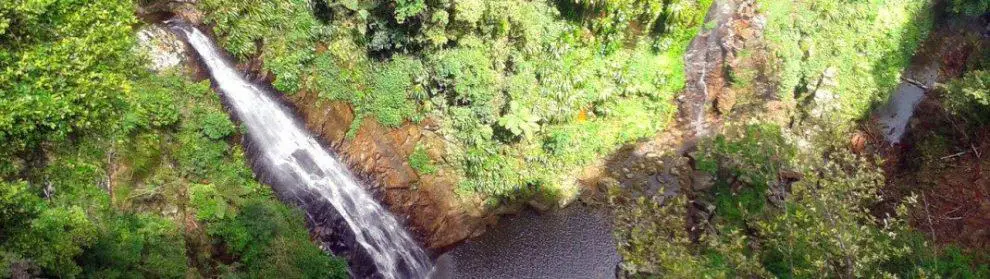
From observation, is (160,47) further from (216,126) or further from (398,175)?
(398,175)

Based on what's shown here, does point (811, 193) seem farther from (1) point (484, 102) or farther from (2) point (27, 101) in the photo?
(2) point (27, 101)

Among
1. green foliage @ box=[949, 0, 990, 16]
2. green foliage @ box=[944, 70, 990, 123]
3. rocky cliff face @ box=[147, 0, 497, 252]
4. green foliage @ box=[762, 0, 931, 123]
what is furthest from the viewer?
green foliage @ box=[949, 0, 990, 16]

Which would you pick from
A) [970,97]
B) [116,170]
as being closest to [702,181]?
[970,97]

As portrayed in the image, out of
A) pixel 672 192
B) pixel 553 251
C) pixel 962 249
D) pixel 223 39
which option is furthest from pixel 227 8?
pixel 962 249

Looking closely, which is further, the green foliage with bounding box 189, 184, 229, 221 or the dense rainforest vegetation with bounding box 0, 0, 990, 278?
the green foliage with bounding box 189, 184, 229, 221

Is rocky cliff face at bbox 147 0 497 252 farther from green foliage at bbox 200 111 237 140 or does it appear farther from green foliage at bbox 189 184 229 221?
green foliage at bbox 189 184 229 221

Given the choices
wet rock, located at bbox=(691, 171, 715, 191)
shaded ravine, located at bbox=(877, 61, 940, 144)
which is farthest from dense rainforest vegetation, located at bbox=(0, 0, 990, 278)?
shaded ravine, located at bbox=(877, 61, 940, 144)
